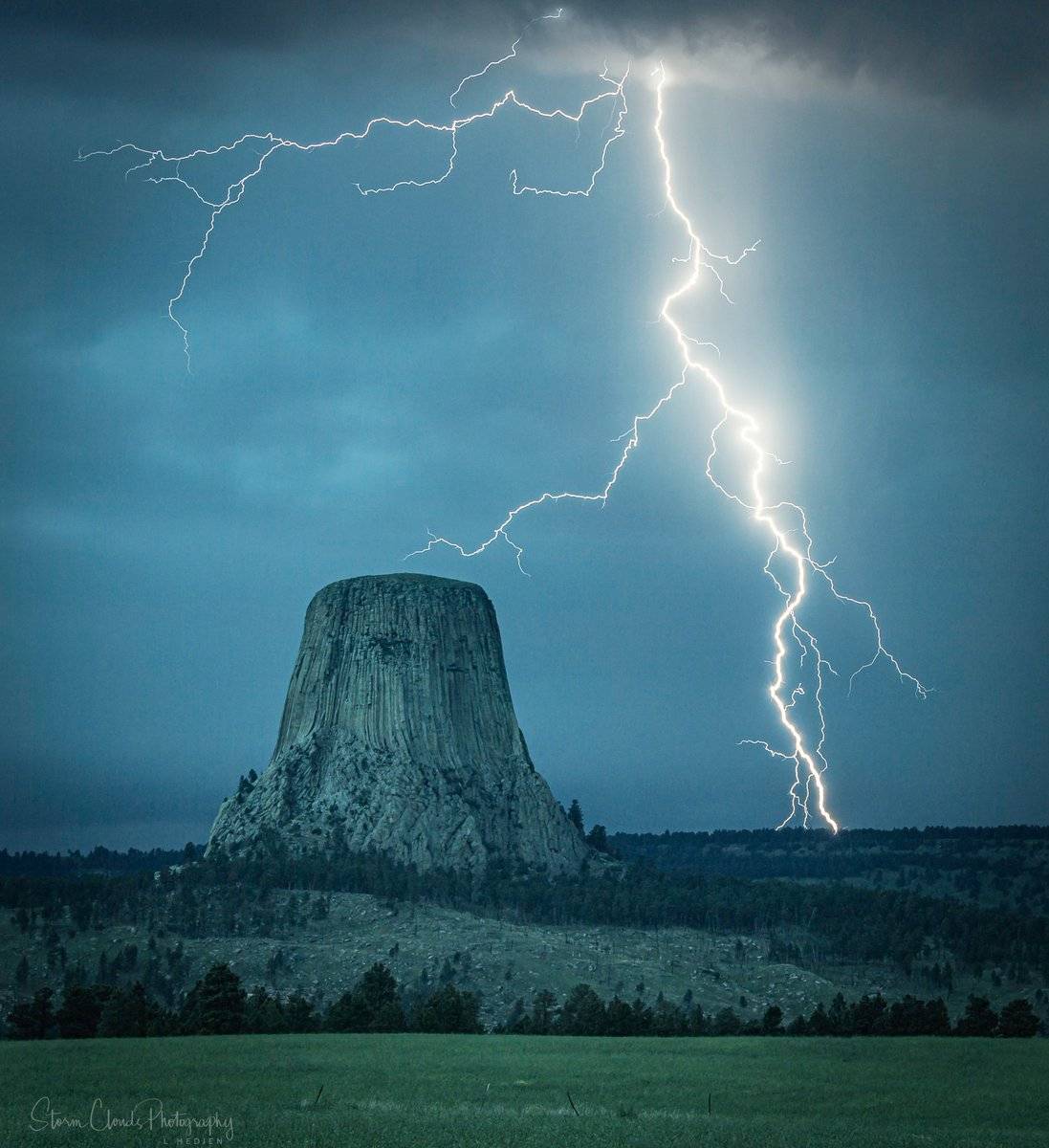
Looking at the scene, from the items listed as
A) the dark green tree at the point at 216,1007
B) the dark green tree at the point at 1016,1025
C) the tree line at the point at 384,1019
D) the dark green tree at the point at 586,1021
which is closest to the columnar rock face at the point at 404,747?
the dark green tree at the point at 586,1021

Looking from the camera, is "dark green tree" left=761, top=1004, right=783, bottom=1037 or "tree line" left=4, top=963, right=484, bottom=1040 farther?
"dark green tree" left=761, top=1004, right=783, bottom=1037

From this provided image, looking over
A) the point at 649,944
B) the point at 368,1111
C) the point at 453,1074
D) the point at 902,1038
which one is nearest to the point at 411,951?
the point at 649,944

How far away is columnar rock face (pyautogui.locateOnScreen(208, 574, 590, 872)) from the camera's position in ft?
411

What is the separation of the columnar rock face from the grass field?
77.0 metres

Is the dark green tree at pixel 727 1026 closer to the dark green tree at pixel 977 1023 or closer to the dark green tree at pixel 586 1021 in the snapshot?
the dark green tree at pixel 586 1021

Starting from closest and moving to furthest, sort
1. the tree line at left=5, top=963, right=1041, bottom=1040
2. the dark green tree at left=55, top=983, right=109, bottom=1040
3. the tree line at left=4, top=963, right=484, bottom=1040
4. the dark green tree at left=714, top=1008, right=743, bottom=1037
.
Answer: the tree line at left=4, top=963, right=484, bottom=1040, the tree line at left=5, top=963, right=1041, bottom=1040, the dark green tree at left=55, top=983, right=109, bottom=1040, the dark green tree at left=714, top=1008, right=743, bottom=1037

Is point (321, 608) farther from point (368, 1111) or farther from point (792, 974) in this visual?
point (368, 1111)

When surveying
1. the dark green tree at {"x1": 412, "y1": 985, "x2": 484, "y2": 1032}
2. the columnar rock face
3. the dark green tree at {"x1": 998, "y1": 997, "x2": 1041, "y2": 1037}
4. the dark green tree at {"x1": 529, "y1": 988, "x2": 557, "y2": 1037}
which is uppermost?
the columnar rock face

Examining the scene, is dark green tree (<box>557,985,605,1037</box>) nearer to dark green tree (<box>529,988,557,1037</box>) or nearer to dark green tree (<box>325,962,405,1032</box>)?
dark green tree (<box>529,988,557,1037</box>)

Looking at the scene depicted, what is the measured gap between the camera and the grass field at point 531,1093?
91.9 ft

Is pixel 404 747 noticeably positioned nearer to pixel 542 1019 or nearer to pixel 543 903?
pixel 543 903

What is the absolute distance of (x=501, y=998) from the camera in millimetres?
82750

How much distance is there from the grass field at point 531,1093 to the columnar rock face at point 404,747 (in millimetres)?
77027

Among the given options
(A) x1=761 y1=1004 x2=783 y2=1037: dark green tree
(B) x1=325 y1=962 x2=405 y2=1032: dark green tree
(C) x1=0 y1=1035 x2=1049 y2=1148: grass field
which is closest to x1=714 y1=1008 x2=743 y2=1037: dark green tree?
(A) x1=761 y1=1004 x2=783 y2=1037: dark green tree
